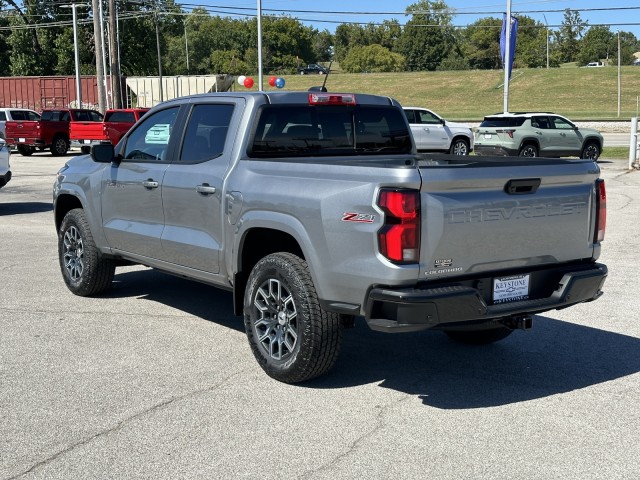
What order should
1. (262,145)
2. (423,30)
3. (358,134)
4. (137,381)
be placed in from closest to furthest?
(137,381) < (262,145) < (358,134) < (423,30)

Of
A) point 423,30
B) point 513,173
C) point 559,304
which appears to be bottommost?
point 559,304

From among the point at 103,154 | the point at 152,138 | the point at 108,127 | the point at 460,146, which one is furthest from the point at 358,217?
the point at 108,127

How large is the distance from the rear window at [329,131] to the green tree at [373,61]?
127020 mm

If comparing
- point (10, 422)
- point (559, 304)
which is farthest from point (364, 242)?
point (10, 422)

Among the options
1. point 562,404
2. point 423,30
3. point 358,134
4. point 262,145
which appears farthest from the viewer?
point 423,30

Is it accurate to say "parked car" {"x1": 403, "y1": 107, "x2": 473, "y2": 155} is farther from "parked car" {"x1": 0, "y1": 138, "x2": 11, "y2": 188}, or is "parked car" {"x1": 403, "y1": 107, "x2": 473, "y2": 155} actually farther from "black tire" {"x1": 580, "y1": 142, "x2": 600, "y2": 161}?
"parked car" {"x1": 0, "y1": 138, "x2": 11, "y2": 188}

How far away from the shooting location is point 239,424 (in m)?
4.78

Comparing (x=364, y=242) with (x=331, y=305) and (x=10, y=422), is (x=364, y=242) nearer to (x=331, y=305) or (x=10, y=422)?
(x=331, y=305)

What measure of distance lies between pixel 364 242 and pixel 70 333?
10.2 feet

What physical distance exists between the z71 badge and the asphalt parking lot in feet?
3.81

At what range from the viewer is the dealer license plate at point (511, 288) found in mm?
5098

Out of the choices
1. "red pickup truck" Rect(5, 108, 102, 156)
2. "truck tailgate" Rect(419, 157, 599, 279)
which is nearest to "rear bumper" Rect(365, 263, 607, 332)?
"truck tailgate" Rect(419, 157, 599, 279)

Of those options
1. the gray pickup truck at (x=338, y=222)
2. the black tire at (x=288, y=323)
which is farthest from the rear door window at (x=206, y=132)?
the black tire at (x=288, y=323)

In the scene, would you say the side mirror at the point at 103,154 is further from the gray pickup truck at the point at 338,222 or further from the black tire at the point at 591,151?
the black tire at the point at 591,151
